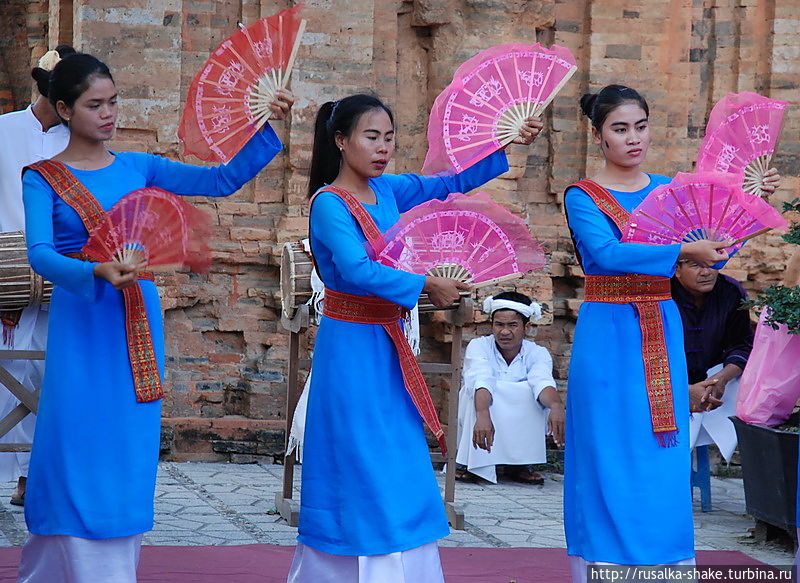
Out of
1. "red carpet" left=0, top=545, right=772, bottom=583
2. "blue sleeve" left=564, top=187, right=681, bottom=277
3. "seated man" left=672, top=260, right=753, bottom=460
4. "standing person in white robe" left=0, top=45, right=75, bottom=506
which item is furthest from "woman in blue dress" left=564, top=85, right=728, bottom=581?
"standing person in white robe" left=0, top=45, right=75, bottom=506

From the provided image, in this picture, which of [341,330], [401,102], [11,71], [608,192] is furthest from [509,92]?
[11,71]

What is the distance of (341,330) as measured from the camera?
4.11 meters

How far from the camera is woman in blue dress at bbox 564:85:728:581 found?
4.21 meters

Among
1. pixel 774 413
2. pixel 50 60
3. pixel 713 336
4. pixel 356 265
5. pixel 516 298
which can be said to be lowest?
pixel 774 413

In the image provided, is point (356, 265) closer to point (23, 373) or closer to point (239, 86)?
point (239, 86)

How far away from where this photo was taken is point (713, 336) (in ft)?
22.3

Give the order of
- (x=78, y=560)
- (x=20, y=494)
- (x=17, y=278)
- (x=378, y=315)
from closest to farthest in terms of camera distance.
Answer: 1. (x=78, y=560)
2. (x=378, y=315)
3. (x=17, y=278)
4. (x=20, y=494)

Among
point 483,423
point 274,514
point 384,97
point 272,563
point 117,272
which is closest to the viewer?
point 117,272

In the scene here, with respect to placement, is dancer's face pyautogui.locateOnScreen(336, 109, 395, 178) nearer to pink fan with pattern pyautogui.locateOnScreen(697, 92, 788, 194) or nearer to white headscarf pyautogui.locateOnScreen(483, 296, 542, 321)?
pink fan with pattern pyautogui.locateOnScreen(697, 92, 788, 194)

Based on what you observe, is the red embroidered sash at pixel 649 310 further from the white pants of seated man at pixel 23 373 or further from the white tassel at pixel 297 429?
the white pants of seated man at pixel 23 373

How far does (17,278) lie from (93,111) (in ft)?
6.46

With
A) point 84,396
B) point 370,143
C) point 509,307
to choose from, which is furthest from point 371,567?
point 509,307

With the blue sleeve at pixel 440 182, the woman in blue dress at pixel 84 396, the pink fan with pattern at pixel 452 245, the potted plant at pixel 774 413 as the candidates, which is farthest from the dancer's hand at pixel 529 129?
the potted plant at pixel 774 413

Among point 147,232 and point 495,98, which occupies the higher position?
point 495,98
